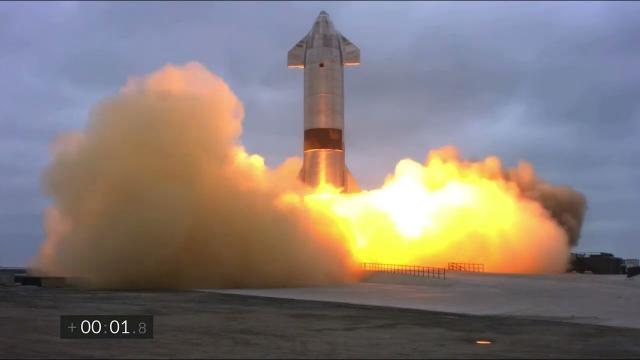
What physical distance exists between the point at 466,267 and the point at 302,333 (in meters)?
35.2

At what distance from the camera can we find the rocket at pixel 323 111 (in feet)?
143

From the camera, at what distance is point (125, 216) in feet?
98.9

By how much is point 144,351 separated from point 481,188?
1668 inches

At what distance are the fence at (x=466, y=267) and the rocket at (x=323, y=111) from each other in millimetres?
9506

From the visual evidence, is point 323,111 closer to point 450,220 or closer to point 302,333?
point 450,220

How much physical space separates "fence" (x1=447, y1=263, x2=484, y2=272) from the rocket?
9.51m

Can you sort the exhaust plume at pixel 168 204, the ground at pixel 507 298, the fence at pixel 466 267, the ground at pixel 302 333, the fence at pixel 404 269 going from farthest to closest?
the fence at pixel 466 267 < the fence at pixel 404 269 < the exhaust plume at pixel 168 204 < the ground at pixel 507 298 < the ground at pixel 302 333

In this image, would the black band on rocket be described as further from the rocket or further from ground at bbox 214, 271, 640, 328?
ground at bbox 214, 271, 640, 328

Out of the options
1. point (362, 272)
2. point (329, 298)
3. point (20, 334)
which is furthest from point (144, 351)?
point (362, 272)

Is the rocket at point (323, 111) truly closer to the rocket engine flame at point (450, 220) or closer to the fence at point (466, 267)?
the rocket engine flame at point (450, 220)

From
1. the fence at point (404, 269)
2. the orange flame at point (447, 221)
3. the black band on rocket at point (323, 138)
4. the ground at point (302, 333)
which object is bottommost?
the ground at point (302, 333)

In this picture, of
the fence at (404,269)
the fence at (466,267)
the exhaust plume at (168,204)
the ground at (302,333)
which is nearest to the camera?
the ground at (302,333)

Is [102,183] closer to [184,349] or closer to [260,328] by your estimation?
[260,328]

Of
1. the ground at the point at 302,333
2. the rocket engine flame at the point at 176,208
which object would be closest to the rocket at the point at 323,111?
the rocket engine flame at the point at 176,208
